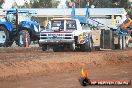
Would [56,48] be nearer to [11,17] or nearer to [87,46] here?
[87,46]

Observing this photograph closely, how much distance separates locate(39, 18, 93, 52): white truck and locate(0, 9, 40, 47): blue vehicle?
457cm

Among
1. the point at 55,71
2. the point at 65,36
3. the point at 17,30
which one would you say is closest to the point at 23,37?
the point at 17,30

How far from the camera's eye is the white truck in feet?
74.4

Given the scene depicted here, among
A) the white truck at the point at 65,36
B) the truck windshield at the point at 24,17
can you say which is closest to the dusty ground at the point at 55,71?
the white truck at the point at 65,36

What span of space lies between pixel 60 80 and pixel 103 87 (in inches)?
95.1

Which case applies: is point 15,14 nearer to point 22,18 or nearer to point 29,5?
point 22,18

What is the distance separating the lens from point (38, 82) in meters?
11.8

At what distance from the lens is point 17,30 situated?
2867cm

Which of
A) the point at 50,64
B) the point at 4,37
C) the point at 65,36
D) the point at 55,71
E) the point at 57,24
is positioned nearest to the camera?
the point at 55,71

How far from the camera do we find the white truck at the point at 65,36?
2267 centimetres

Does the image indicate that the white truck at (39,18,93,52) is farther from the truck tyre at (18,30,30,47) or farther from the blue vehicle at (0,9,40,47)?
the blue vehicle at (0,9,40,47)

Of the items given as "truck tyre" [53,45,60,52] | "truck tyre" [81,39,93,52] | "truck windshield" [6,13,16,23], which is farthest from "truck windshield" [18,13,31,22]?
"truck tyre" [81,39,93,52]

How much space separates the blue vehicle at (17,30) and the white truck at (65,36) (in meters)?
4.57

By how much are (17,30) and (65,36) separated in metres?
6.89
